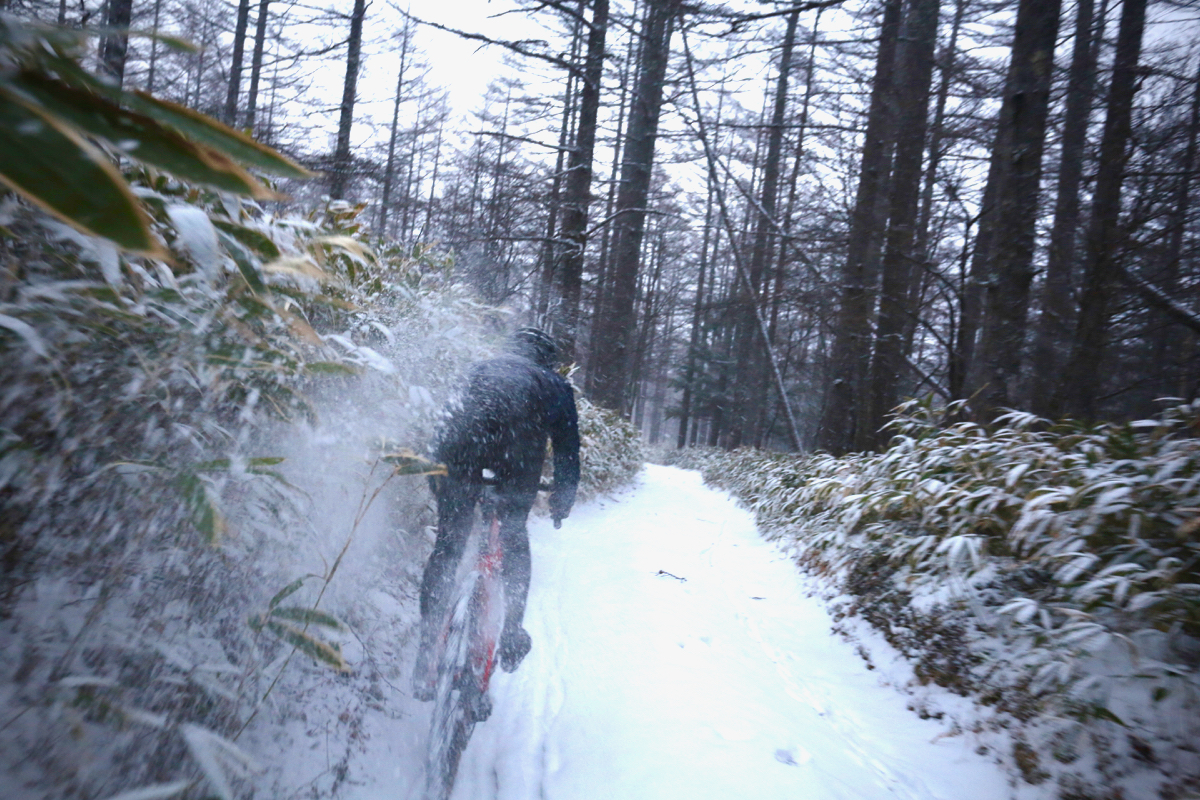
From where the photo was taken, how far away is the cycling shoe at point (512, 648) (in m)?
2.79

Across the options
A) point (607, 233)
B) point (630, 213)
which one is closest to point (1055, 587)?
point (630, 213)

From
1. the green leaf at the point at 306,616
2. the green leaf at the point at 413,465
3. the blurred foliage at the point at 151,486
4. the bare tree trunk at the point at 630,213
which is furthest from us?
the bare tree trunk at the point at 630,213

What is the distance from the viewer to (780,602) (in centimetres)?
459

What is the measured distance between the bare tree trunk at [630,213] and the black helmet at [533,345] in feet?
18.1

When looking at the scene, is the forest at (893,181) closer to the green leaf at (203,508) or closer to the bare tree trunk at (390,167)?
the bare tree trunk at (390,167)

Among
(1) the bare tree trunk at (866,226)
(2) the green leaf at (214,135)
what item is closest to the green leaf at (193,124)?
(2) the green leaf at (214,135)

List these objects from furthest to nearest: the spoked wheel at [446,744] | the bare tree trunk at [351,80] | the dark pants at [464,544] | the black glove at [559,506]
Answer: the bare tree trunk at [351,80], the black glove at [559,506], the dark pants at [464,544], the spoked wheel at [446,744]

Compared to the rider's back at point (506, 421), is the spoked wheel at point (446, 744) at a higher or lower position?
lower

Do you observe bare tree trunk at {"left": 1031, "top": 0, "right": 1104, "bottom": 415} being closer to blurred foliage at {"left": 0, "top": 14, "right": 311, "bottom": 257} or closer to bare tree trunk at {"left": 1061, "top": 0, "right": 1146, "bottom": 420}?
bare tree trunk at {"left": 1061, "top": 0, "right": 1146, "bottom": 420}

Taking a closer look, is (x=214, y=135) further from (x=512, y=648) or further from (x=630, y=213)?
(x=630, y=213)

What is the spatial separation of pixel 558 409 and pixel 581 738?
1525 mm

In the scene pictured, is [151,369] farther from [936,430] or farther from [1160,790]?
[936,430]

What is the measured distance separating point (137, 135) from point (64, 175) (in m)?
0.09

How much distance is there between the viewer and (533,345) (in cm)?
305
